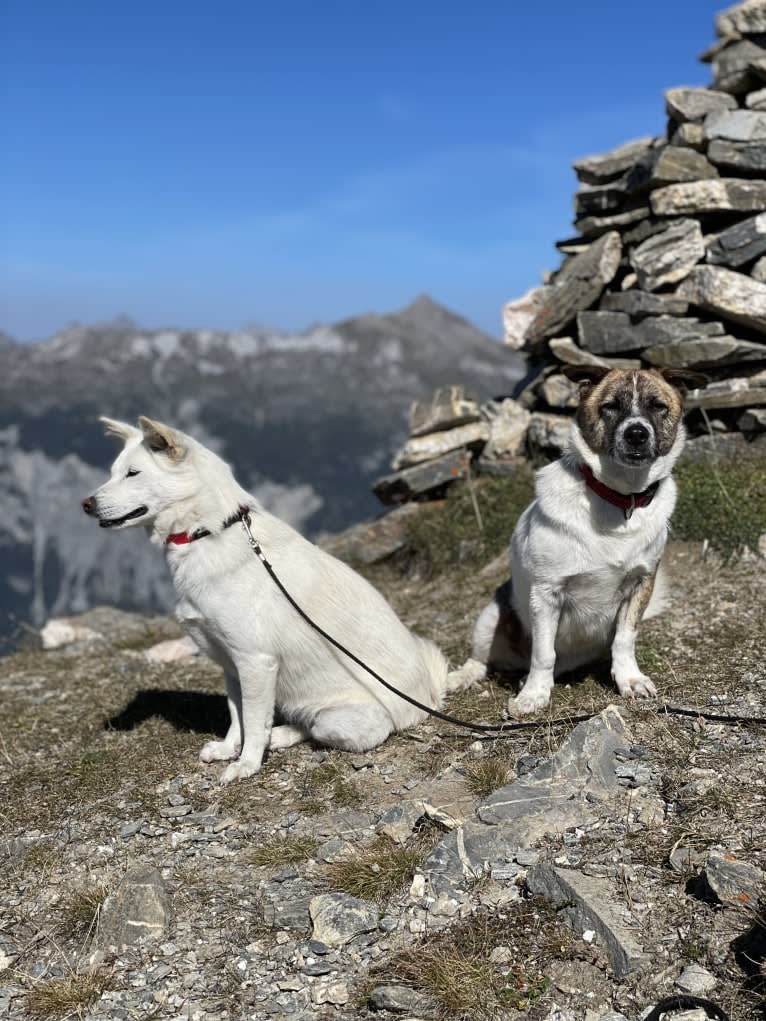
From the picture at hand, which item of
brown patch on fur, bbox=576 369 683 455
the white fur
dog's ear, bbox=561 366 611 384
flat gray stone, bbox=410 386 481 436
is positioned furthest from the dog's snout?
flat gray stone, bbox=410 386 481 436

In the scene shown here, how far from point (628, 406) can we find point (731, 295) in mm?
4955

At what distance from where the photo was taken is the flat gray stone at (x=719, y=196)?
9.05m

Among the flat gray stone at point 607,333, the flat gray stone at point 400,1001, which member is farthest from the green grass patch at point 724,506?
the flat gray stone at point 400,1001

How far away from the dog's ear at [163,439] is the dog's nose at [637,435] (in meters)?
2.48

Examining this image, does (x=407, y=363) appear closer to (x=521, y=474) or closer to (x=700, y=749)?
(x=521, y=474)

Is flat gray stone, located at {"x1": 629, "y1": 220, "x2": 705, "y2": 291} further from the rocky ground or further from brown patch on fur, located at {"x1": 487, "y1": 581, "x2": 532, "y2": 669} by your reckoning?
brown patch on fur, located at {"x1": 487, "y1": 581, "x2": 532, "y2": 669}

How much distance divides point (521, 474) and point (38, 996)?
7.67m

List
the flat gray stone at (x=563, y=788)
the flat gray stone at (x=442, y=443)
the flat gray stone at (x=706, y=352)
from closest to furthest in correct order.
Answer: the flat gray stone at (x=563, y=788)
the flat gray stone at (x=706, y=352)
the flat gray stone at (x=442, y=443)

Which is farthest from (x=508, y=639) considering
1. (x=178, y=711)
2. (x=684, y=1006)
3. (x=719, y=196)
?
(x=719, y=196)

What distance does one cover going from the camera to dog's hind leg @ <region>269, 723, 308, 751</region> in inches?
210

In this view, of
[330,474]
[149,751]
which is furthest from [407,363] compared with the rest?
[149,751]

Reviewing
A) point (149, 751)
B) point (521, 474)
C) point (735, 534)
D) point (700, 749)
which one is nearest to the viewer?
point (700, 749)

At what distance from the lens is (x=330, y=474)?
54.7 metres

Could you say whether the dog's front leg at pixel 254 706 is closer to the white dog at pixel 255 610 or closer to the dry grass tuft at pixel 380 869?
the white dog at pixel 255 610
